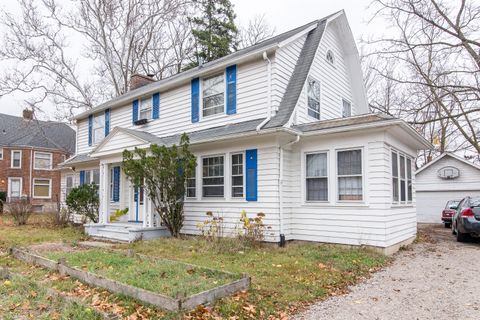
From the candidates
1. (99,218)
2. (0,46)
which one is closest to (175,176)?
(99,218)

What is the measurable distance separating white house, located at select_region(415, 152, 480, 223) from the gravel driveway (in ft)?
41.2

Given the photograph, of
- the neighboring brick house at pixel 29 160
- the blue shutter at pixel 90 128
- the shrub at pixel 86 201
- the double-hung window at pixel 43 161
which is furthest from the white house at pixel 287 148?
the double-hung window at pixel 43 161

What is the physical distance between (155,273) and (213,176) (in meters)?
5.16

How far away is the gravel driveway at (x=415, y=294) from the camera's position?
465cm

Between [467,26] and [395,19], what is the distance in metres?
2.89

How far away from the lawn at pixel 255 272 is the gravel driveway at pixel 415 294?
12.5 inches

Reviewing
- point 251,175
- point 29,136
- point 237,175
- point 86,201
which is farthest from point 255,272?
point 29,136

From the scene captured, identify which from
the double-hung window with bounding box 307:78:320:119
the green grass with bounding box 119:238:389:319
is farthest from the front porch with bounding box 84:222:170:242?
the double-hung window with bounding box 307:78:320:119

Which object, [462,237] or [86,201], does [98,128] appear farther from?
[462,237]

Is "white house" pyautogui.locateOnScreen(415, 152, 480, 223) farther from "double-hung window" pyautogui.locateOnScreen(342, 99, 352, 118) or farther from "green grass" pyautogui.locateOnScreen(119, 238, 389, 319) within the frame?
"green grass" pyautogui.locateOnScreen(119, 238, 389, 319)

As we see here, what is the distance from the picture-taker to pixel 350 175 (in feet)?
29.1

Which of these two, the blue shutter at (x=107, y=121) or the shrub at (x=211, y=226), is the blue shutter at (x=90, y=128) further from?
the shrub at (x=211, y=226)

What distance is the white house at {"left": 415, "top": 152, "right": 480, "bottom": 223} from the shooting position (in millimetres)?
18906

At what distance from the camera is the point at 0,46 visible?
21188 mm
